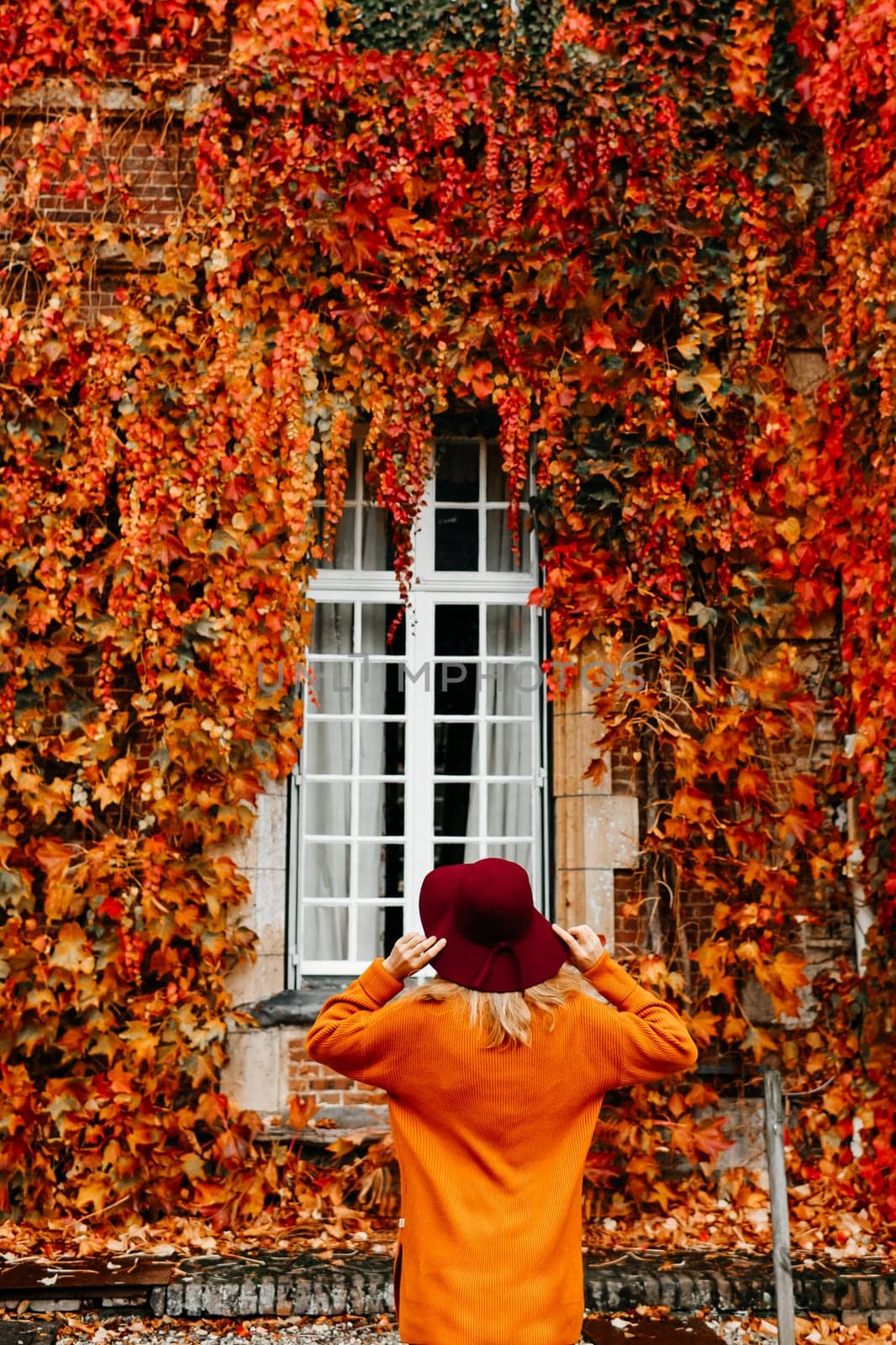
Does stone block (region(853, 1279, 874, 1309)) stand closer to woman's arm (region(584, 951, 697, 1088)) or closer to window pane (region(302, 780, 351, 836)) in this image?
woman's arm (region(584, 951, 697, 1088))

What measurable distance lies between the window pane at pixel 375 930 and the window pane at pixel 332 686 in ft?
3.05

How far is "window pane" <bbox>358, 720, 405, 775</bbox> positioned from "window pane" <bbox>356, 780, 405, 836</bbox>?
0.07 meters

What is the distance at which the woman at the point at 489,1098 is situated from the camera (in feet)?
7.17

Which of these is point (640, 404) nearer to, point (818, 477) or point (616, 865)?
point (818, 477)

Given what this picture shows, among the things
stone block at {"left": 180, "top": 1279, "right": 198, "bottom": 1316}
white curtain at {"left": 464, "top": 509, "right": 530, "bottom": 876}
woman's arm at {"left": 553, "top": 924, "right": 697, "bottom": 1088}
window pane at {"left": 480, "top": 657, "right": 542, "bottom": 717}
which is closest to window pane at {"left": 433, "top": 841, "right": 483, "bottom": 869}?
white curtain at {"left": 464, "top": 509, "right": 530, "bottom": 876}

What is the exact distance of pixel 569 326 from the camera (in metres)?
5.74

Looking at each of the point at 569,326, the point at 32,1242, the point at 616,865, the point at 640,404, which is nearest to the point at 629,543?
the point at 640,404

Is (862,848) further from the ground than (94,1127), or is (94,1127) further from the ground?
(862,848)

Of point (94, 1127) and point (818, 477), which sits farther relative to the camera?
point (818, 477)

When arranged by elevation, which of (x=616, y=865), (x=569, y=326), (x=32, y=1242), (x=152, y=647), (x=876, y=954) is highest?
(x=569, y=326)


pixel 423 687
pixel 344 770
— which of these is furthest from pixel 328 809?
pixel 423 687

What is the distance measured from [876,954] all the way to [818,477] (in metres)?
2.09

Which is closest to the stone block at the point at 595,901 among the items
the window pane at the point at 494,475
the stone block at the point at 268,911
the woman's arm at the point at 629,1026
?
the stone block at the point at 268,911

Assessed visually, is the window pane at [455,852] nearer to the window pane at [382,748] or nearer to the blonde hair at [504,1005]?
the window pane at [382,748]
